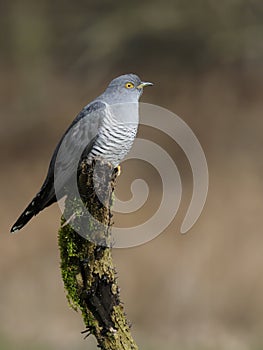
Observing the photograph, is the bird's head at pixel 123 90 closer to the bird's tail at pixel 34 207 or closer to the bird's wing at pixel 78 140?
the bird's wing at pixel 78 140

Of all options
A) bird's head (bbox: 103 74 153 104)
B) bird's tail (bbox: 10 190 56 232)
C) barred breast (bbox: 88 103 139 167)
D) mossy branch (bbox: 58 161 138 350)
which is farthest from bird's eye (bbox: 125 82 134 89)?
mossy branch (bbox: 58 161 138 350)

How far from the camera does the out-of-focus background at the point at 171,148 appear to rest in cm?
766

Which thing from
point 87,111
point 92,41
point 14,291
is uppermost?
point 92,41

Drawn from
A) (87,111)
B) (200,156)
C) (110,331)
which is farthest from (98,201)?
(200,156)

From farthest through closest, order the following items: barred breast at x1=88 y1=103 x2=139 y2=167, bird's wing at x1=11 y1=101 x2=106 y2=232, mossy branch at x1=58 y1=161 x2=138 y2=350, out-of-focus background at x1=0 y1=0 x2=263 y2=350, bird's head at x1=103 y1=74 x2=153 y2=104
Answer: out-of-focus background at x1=0 y1=0 x2=263 y2=350
bird's head at x1=103 y1=74 x2=153 y2=104
barred breast at x1=88 y1=103 x2=139 y2=167
bird's wing at x1=11 y1=101 x2=106 y2=232
mossy branch at x1=58 y1=161 x2=138 y2=350

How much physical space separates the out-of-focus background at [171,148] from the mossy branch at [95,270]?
13.0 ft

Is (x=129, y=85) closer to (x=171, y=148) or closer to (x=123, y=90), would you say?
(x=123, y=90)

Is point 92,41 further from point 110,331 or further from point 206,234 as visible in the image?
point 110,331

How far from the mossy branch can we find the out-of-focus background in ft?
13.0

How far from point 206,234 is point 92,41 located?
8.63ft

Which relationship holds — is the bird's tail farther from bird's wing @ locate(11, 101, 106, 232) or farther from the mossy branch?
the mossy branch

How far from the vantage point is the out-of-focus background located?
766 cm

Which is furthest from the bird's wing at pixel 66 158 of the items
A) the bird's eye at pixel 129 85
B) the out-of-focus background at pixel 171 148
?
the out-of-focus background at pixel 171 148

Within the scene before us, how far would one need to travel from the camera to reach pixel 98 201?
3049mm
